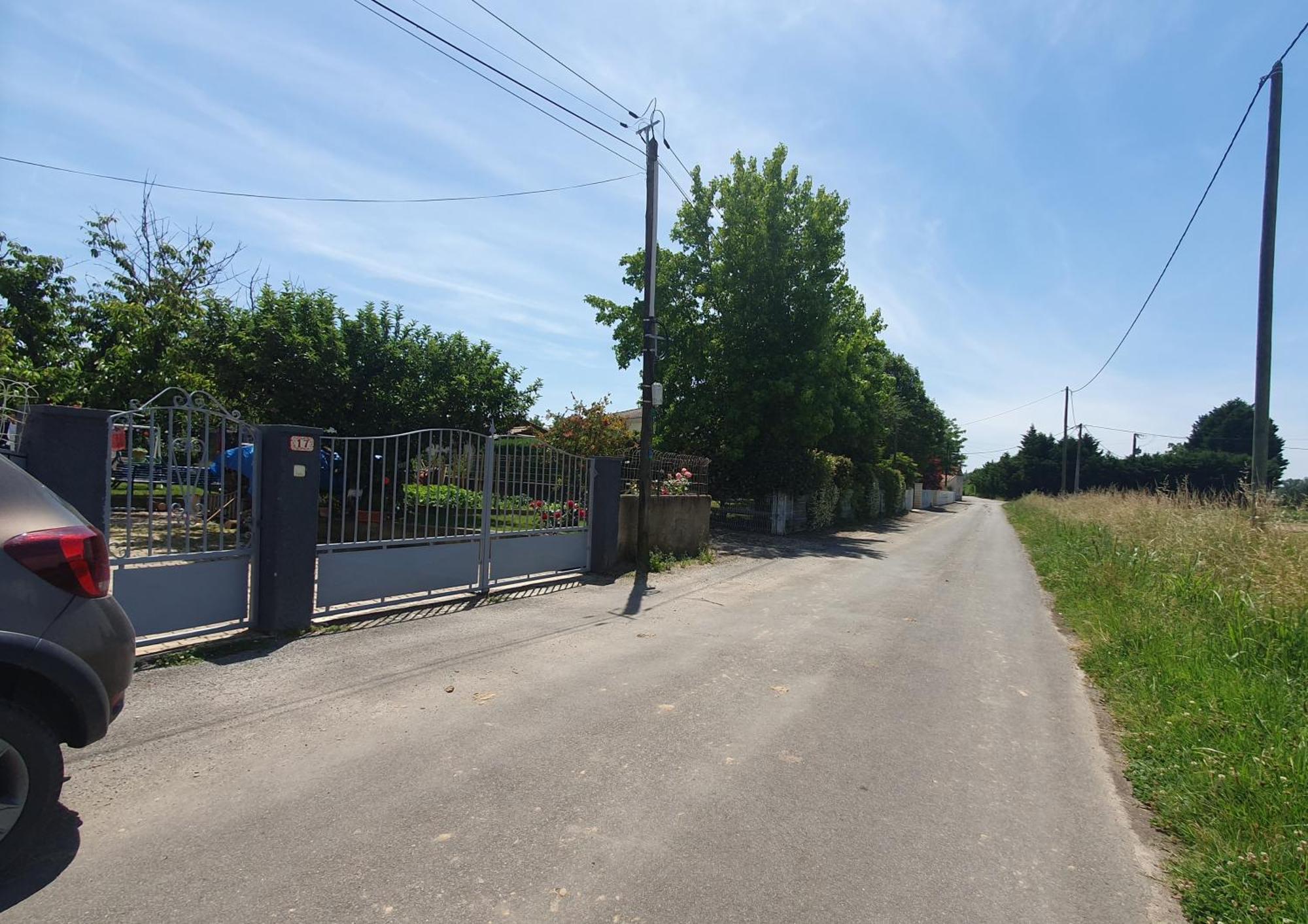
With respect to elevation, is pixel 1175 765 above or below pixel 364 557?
below

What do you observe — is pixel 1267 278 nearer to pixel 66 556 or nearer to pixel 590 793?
pixel 590 793

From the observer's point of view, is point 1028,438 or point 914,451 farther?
point 1028,438

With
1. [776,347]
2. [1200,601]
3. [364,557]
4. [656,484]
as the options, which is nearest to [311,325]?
[656,484]

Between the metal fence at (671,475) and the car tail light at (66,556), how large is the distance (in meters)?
9.03

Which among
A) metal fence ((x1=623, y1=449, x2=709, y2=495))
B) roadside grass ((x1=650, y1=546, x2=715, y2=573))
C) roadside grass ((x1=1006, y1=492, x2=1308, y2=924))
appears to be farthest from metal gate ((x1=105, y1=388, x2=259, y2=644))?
roadside grass ((x1=650, y1=546, x2=715, y2=573))

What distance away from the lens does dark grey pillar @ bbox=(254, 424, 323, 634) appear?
621 centimetres

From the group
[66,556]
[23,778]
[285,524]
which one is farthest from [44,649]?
[285,524]

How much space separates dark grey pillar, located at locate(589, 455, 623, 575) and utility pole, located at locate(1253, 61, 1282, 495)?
388 inches

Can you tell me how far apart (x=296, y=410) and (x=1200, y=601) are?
15151 mm

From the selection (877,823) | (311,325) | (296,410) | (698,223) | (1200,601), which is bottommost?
(877,823)

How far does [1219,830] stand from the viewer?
135 inches

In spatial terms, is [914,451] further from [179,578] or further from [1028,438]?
[179,578]

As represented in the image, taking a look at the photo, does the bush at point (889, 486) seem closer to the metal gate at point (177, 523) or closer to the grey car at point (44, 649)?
the metal gate at point (177, 523)

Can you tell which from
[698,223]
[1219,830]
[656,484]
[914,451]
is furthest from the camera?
[914,451]
